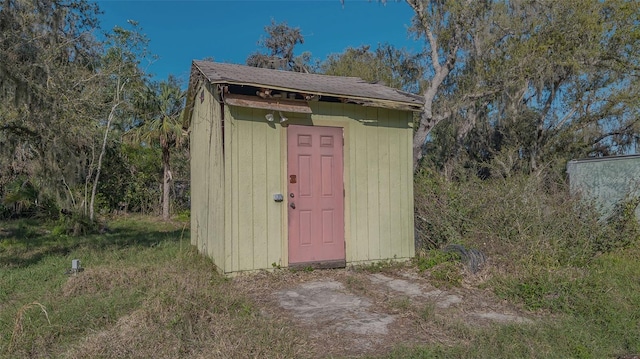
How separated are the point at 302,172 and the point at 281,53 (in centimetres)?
1854

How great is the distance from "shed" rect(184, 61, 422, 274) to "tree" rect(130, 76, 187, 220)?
6.51 meters

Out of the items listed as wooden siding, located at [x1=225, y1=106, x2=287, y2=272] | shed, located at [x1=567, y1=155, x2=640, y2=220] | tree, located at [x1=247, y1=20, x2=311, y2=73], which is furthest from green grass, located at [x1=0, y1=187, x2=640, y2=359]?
tree, located at [x1=247, y1=20, x2=311, y2=73]

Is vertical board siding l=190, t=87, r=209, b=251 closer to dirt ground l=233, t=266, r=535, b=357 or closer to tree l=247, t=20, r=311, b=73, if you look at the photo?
dirt ground l=233, t=266, r=535, b=357

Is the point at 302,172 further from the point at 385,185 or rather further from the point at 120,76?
the point at 120,76

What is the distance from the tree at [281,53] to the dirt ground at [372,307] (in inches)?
697

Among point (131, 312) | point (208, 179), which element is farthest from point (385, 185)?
point (131, 312)

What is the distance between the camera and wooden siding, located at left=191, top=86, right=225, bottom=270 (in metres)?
5.82

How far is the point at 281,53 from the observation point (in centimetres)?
2305

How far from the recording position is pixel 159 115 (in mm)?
13672

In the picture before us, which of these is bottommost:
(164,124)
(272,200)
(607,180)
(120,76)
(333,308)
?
(333,308)

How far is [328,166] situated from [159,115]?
953cm

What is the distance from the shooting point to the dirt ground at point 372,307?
3.56 m

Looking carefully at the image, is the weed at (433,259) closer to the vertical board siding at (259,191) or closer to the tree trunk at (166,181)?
the vertical board siding at (259,191)

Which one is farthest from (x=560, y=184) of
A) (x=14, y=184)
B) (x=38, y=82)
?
(x=14, y=184)
